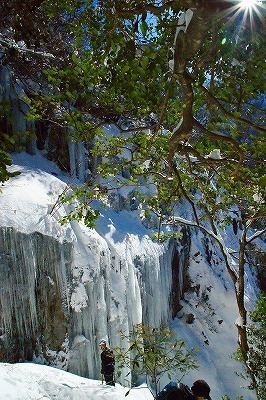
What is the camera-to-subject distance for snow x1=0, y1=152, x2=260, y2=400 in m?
5.67

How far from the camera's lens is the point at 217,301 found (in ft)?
50.2

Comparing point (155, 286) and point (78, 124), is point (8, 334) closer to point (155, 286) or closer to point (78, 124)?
point (78, 124)

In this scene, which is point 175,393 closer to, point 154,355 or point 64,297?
point 154,355

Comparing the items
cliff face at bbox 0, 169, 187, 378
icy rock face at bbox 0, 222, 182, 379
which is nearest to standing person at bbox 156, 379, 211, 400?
icy rock face at bbox 0, 222, 182, 379

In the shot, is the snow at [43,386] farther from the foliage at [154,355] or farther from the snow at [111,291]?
the foliage at [154,355]

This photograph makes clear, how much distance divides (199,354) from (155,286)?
3.89 metres

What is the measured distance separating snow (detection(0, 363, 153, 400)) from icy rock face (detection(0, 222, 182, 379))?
34.9 inches

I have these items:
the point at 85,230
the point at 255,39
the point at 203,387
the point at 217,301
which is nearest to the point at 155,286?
the point at 85,230

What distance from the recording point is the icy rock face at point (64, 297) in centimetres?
658

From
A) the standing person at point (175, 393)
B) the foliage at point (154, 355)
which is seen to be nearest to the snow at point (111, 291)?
the foliage at point (154, 355)

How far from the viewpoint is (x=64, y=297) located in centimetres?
747

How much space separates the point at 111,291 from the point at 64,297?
6.03 ft

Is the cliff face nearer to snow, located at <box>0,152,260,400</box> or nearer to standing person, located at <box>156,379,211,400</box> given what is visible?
snow, located at <box>0,152,260,400</box>

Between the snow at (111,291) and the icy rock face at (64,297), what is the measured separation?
33 mm
